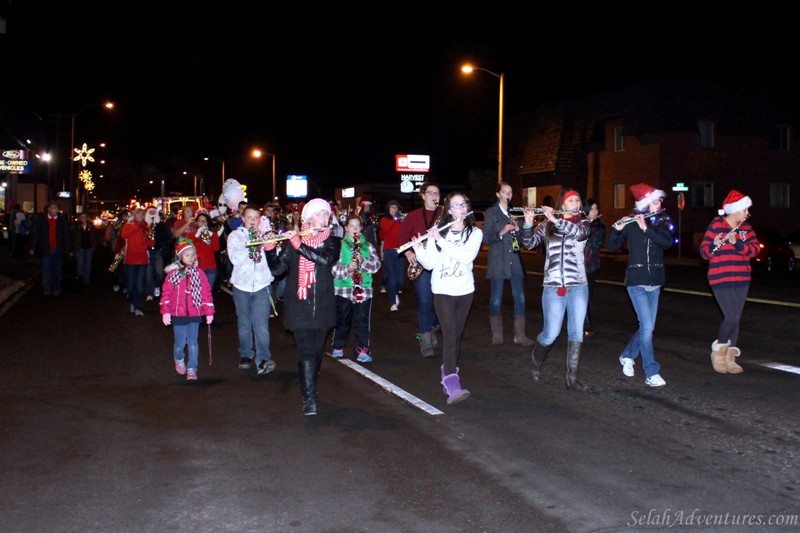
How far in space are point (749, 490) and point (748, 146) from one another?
43.4 m

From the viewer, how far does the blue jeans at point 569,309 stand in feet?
28.1

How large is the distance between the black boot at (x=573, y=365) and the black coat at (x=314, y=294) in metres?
2.38

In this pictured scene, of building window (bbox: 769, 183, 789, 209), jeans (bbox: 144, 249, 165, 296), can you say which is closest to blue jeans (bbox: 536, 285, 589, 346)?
jeans (bbox: 144, 249, 165, 296)

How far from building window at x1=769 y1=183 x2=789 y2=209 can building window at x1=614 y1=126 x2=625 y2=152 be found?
25.9 ft

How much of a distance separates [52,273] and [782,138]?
128ft

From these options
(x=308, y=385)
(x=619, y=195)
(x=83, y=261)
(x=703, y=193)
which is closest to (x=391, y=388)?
(x=308, y=385)

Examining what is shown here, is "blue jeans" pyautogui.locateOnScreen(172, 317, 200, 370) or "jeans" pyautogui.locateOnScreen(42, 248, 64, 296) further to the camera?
"jeans" pyautogui.locateOnScreen(42, 248, 64, 296)

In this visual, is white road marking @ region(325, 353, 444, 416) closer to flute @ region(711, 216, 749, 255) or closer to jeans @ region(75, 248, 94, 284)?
flute @ region(711, 216, 749, 255)

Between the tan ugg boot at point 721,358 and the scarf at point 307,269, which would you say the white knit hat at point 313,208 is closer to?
the scarf at point 307,269

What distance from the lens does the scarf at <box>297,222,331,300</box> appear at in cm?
786

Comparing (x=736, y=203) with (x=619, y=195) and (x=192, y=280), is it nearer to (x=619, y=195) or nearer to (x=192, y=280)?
(x=192, y=280)

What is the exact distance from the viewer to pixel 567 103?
50.5 metres

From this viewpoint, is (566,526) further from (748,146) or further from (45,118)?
(45,118)

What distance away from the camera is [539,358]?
9.06 metres
